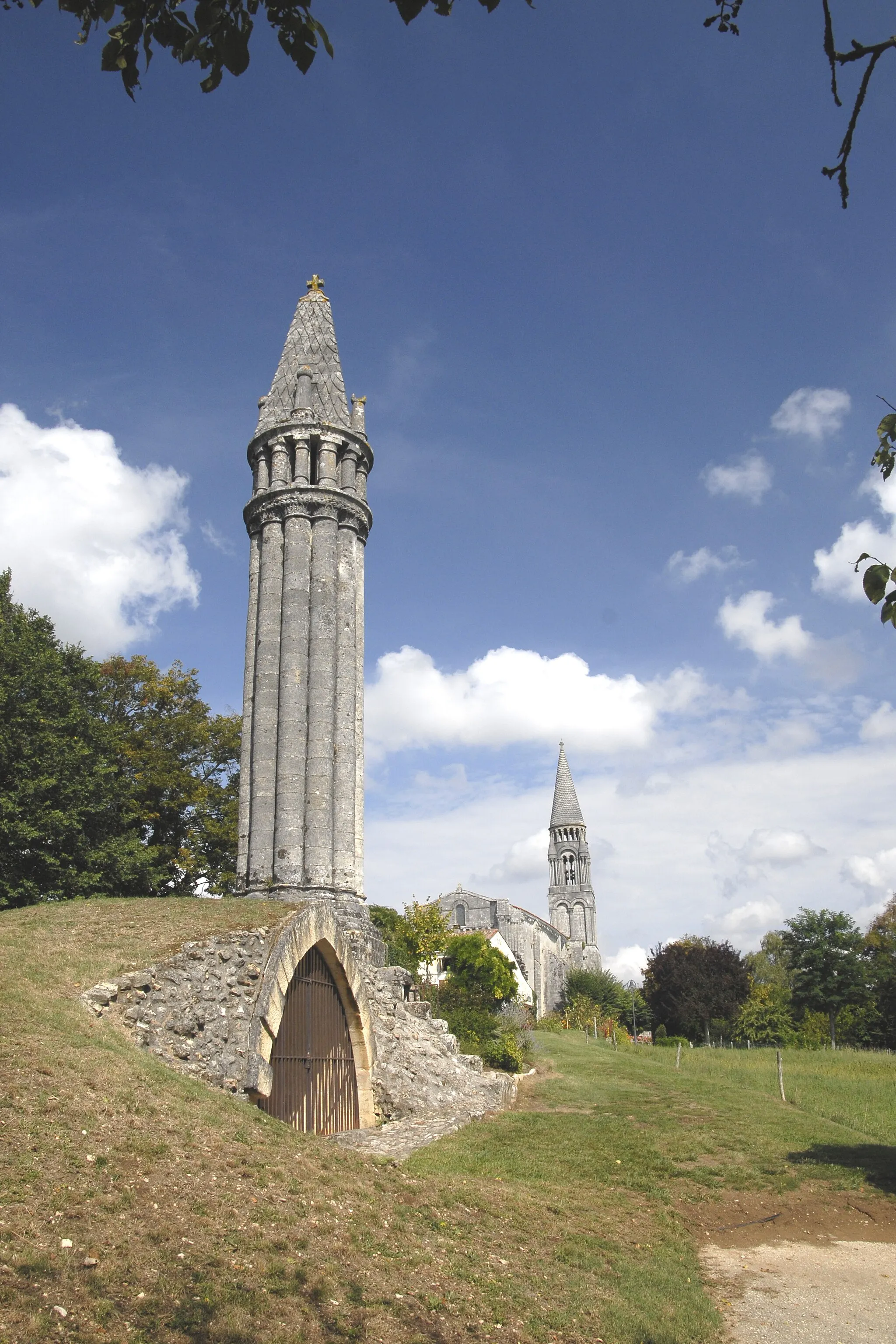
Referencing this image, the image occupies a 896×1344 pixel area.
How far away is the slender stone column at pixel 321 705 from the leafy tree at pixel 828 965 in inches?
1111

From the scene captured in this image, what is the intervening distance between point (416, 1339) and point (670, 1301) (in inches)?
97.8

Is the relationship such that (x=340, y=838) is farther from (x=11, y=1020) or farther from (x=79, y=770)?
(x=11, y=1020)

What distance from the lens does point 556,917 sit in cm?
7550

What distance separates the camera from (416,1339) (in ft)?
17.6

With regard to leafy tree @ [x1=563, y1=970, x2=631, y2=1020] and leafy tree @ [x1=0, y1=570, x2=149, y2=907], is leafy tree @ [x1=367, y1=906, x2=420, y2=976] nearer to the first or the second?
leafy tree @ [x1=0, y1=570, x2=149, y2=907]

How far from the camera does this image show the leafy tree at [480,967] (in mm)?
31781

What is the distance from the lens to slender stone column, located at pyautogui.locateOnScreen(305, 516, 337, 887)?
16.4 meters

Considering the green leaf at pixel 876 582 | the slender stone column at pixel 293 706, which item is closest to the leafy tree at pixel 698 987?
the slender stone column at pixel 293 706

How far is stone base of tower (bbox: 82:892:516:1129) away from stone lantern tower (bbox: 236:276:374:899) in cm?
114

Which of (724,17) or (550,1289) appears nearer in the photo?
(724,17)

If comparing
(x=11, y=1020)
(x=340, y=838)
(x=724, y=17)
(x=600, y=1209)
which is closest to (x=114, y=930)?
(x=11, y=1020)

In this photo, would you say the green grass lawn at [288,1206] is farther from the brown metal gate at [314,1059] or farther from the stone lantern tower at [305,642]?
the stone lantern tower at [305,642]

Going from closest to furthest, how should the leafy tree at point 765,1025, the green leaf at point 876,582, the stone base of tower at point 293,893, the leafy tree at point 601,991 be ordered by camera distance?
the green leaf at point 876,582 < the stone base of tower at point 293,893 < the leafy tree at point 765,1025 < the leafy tree at point 601,991

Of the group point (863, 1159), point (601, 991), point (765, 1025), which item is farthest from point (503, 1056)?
point (601, 991)
